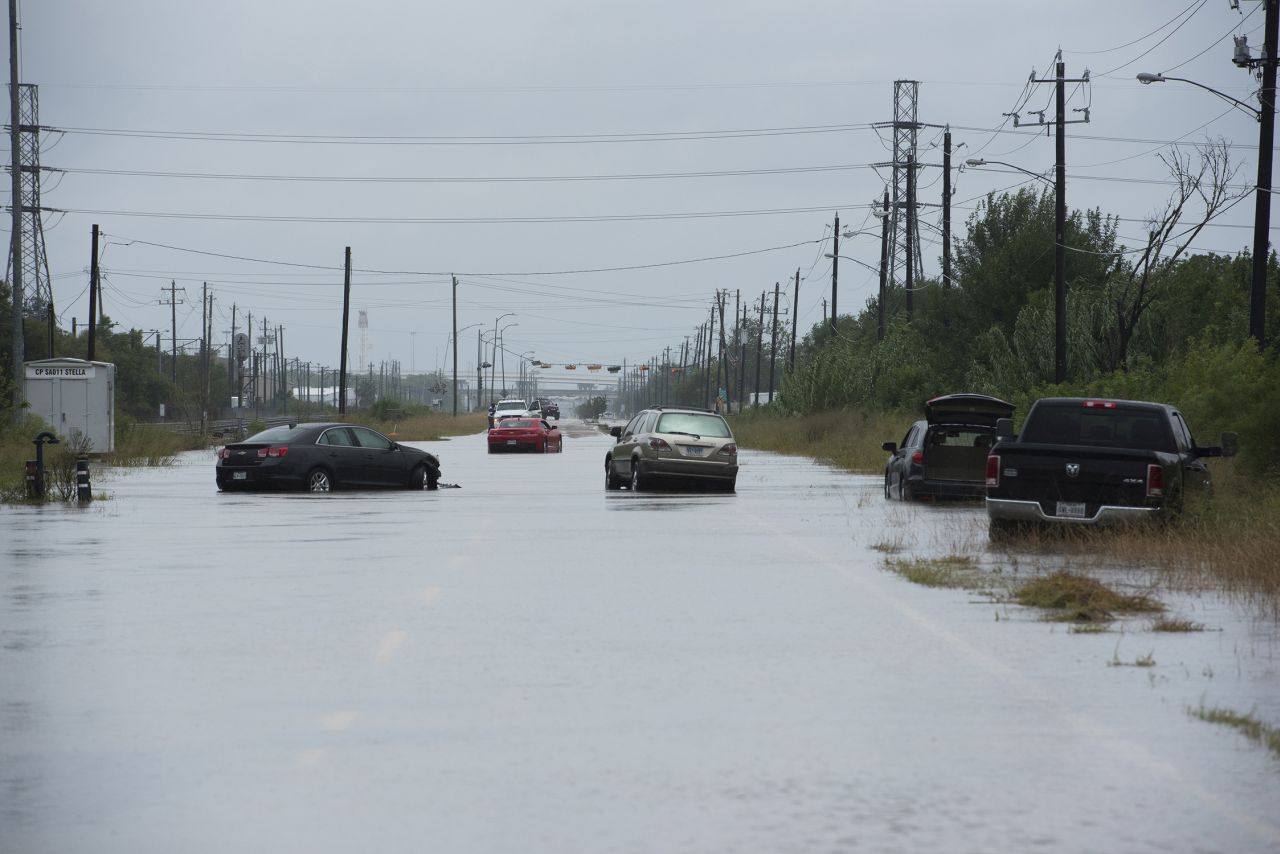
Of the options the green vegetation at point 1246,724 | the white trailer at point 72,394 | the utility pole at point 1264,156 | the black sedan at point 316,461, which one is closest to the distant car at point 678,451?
the black sedan at point 316,461

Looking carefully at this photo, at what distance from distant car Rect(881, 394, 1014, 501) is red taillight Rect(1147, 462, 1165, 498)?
921cm

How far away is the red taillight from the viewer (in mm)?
19312

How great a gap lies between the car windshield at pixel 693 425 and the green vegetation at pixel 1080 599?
→ 17906mm

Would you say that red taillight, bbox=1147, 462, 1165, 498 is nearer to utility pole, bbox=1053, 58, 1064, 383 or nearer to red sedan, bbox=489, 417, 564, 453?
utility pole, bbox=1053, 58, 1064, 383

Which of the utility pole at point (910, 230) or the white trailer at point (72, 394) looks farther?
the utility pole at point (910, 230)

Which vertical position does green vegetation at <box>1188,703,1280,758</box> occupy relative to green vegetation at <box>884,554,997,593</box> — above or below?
below

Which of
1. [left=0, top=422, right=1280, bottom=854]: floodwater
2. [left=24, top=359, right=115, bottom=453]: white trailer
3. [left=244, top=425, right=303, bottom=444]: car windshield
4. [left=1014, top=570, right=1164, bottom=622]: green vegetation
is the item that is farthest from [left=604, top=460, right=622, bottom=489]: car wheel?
[left=24, top=359, right=115, bottom=453]: white trailer

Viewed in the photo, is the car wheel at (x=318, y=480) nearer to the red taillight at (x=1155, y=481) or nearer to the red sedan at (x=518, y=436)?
the red taillight at (x=1155, y=481)

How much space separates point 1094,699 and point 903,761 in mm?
2160

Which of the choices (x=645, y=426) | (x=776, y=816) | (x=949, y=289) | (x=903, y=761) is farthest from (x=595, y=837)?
(x=949, y=289)

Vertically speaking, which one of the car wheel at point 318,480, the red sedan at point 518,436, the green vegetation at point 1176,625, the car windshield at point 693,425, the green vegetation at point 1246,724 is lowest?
the green vegetation at point 1246,724

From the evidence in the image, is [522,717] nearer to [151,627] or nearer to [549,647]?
[549,647]

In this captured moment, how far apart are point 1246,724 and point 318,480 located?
2535cm

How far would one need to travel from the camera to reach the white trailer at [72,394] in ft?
164
